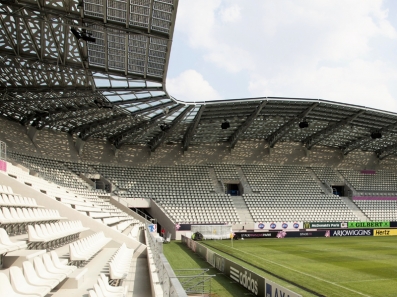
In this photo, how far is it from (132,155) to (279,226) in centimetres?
1947

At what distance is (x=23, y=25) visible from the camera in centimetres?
2008

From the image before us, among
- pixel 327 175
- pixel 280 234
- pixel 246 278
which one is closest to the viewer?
pixel 246 278

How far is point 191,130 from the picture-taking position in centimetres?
4303

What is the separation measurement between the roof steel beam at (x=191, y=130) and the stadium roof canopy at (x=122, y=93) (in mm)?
191

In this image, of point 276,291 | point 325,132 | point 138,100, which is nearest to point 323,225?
point 325,132

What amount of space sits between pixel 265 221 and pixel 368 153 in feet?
76.0

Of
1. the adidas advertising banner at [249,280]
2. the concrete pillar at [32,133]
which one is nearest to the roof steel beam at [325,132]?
the adidas advertising banner at [249,280]

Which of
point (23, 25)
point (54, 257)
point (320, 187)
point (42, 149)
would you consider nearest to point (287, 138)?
point (320, 187)

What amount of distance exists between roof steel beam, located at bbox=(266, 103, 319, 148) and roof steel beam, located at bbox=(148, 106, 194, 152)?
11.4 m

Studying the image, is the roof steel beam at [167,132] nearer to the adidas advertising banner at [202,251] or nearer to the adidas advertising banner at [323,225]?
the adidas advertising banner at [202,251]

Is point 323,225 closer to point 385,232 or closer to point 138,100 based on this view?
point 385,232

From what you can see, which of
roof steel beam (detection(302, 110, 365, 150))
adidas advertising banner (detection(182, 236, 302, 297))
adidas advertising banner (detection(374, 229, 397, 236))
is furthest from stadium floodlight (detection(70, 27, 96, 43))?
adidas advertising banner (detection(374, 229, 397, 236))

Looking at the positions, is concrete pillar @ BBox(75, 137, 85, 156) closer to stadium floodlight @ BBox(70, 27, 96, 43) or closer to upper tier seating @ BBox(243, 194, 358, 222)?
upper tier seating @ BBox(243, 194, 358, 222)

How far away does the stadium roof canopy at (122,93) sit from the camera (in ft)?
64.6
